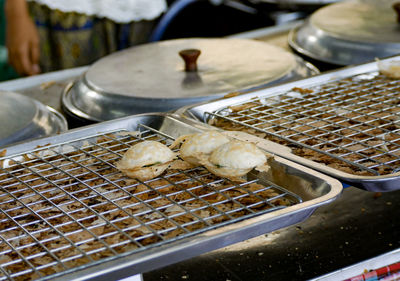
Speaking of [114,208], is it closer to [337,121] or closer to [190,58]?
[337,121]

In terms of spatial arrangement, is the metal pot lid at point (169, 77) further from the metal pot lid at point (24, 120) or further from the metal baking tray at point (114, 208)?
the metal baking tray at point (114, 208)

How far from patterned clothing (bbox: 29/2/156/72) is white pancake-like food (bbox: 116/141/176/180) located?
206 cm

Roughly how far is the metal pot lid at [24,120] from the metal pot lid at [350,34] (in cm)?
101

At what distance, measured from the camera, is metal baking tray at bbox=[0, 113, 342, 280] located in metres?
0.82

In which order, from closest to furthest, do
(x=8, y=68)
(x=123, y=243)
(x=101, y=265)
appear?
(x=101, y=265)
(x=123, y=243)
(x=8, y=68)

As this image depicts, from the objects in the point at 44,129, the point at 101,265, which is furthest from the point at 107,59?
the point at 101,265

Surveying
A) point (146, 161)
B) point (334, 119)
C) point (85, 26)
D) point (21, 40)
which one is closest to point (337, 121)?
point (334, 119)

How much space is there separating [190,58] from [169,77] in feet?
0.29

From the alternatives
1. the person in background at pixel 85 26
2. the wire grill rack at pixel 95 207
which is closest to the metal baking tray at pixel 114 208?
the wire grill rack at pixel 95 207

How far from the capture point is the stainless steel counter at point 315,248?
1191mm

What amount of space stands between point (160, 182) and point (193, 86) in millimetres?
595

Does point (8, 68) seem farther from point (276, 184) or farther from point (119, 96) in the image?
point (276, 184)

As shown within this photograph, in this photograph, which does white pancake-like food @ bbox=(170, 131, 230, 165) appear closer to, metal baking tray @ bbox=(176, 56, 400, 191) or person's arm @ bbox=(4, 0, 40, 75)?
metal baking tray @ bbox=(176, 56, 400, 191)

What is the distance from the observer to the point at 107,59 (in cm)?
196
